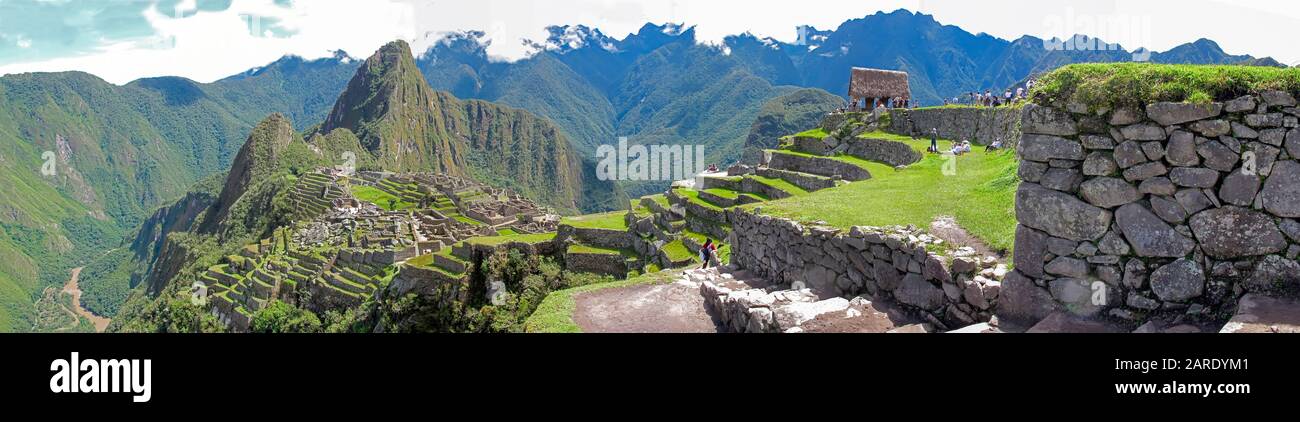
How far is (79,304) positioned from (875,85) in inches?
5641

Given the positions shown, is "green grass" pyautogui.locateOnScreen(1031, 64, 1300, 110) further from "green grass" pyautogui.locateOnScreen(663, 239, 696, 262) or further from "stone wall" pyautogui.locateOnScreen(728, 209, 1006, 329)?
"green grass" pyautogui.locateOnScreen(663, 239, 696, 262)

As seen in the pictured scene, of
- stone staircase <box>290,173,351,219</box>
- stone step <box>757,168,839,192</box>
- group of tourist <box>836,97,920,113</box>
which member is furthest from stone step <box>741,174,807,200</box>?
stone staircase <box>290,173,351,219</box>

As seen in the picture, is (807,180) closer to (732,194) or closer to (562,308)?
(732,194)

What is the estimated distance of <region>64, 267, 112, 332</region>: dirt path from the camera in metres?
100

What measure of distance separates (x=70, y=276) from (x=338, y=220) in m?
128

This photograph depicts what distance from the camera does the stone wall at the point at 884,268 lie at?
21.9 ft

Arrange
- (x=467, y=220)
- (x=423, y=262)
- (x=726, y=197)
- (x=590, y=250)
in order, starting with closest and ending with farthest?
(x=726, y=197) → (x=590, y=250) → (x=423, y=262) → (x=467, y=220)

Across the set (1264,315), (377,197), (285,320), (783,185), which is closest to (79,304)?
(377,197)

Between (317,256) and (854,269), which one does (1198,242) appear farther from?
(317,256)

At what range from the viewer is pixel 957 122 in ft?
86.6

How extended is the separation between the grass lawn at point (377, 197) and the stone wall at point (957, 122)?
58553mm

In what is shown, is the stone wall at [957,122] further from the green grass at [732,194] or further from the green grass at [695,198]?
the green grass at [695,198]

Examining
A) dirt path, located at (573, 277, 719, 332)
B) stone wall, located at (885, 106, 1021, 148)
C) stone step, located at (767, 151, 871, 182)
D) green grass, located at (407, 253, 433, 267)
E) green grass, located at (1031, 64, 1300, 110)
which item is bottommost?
green grass, located at (407, 253, 433, 267)

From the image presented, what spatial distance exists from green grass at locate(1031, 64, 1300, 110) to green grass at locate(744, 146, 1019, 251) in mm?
1900
